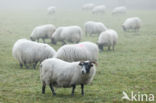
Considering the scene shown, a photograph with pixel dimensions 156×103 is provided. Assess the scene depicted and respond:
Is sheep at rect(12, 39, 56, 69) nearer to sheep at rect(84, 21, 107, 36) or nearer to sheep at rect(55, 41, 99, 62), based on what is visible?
sheep at rect(55, 41, 99, 62)

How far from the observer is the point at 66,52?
41.8ft

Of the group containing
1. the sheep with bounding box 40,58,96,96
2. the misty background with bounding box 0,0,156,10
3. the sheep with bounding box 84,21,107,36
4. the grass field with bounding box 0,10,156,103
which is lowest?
the grass field with bounding box 0,10,156,103

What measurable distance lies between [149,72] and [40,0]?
2974 inches

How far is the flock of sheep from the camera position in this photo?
9.15 meters

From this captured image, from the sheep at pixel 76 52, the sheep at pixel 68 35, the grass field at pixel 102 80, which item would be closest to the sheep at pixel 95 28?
the sheep at pixel 68 35

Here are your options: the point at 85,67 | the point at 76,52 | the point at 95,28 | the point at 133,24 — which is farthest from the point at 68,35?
the point at 85,67

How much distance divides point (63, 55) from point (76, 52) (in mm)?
652

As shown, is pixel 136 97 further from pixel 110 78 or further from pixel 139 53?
pixel 139 53

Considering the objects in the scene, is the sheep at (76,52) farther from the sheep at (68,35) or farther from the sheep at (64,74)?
the sheep at (68,35)

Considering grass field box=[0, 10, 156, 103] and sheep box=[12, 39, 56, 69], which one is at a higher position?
sheep box=[12, 39, 56, 69]

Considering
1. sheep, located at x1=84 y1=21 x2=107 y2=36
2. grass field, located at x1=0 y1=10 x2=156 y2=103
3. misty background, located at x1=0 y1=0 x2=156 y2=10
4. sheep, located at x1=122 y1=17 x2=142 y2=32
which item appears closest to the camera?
grass field, located at x1=0 y1=10 x2=156 y2=103

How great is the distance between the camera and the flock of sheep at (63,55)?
915 centimetres

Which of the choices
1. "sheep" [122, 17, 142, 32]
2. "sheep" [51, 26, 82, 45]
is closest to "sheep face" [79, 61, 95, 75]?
"sheep" [51, 26, 82, 45]

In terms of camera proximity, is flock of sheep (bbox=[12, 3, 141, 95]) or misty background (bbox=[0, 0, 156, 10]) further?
misty background (bbox=[0, 0, 156, 10])
